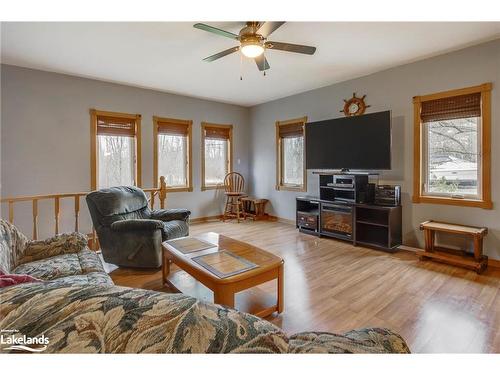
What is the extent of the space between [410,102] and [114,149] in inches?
188

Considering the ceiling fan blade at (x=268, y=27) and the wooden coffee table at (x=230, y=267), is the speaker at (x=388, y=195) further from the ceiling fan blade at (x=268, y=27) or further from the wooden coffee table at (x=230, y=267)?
the ceiling fan blade at (x=268, y=27)

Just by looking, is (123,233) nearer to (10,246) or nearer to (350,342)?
(10,246)

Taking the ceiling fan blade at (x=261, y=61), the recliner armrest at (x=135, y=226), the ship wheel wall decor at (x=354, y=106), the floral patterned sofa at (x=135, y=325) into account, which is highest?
the ceiling fan blade at (x=261, y=61)

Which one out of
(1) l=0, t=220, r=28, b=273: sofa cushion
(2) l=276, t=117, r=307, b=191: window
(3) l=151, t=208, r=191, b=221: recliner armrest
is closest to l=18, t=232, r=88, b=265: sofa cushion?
(1) l=0, t=220, r=28, b=273: sofa cushion

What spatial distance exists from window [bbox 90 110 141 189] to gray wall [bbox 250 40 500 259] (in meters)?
3.03

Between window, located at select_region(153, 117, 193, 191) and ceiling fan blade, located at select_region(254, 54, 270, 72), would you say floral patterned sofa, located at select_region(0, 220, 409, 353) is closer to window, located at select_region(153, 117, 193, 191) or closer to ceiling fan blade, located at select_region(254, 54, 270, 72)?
ceiling fan blade, located at select_region(254, 54, 270, 72)

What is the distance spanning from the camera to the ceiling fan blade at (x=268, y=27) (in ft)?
7.30

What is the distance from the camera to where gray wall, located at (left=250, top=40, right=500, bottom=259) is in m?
2.99

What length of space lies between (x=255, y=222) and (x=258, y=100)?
8.85ft

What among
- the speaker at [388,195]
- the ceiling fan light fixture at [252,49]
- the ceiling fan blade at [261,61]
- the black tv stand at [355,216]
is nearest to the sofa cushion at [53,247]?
the ceiling fan light fixture at [252,49]

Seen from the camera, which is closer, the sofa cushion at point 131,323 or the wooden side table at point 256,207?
the sofa cushion at point 131,323

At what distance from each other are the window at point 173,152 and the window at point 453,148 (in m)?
Answer: 4.05

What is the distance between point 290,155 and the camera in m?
5.52
